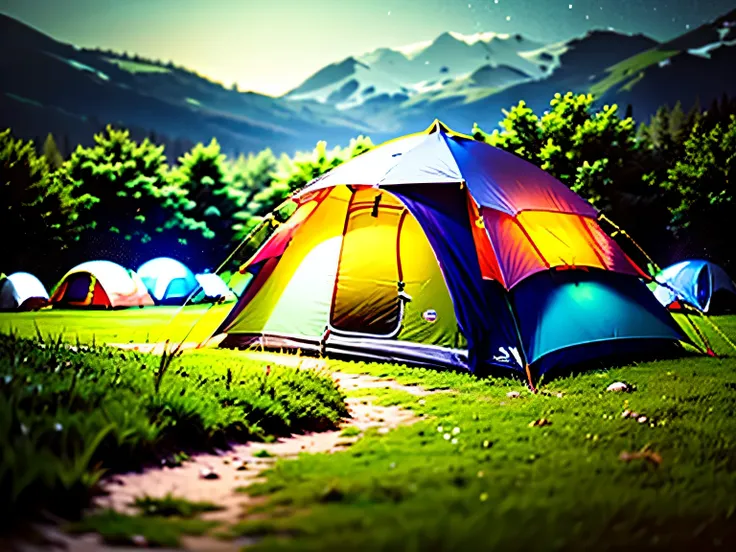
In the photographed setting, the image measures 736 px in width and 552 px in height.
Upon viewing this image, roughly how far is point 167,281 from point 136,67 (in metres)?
136

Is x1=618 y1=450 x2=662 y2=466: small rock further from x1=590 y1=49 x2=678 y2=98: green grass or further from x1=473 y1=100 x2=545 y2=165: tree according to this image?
x1=590 y1=49 x2=678 y2=98: green grass

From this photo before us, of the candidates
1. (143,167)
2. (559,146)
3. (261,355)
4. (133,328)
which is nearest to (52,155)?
(143,167)

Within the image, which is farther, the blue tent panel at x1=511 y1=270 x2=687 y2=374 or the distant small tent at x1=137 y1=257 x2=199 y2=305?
the distant small tent at x1=137 y1=257 x2=199 y2=305

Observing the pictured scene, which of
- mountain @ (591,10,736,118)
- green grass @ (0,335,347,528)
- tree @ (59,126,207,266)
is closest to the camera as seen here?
green grass @ (0,335,347,528)

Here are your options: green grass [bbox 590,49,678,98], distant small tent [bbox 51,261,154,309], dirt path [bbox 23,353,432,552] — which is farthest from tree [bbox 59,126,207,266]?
green grass [bbox 590,49,678,98]

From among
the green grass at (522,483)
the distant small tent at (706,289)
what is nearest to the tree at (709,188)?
the distant small tent at (706,289)

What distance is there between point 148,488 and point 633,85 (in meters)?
162

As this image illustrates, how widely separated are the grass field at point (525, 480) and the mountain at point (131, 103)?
11635 centimetres

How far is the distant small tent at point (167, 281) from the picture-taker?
813 inches

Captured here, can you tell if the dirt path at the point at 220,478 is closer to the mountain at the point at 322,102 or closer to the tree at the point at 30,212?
the tree at the point at 30,212

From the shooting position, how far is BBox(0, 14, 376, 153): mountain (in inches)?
4375

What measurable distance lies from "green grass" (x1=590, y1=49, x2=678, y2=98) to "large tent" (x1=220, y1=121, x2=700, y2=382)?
14980 centimetres

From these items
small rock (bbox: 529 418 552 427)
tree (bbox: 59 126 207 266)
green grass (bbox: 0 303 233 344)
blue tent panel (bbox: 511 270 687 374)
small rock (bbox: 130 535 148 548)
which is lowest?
green grass (bbox: 0 303 233 344)

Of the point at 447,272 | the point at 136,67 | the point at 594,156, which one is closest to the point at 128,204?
the point at 594,156
